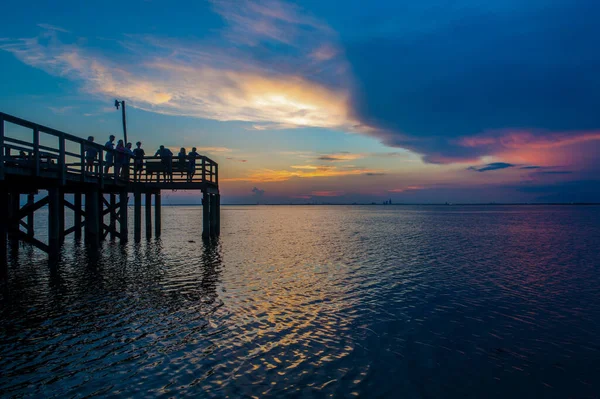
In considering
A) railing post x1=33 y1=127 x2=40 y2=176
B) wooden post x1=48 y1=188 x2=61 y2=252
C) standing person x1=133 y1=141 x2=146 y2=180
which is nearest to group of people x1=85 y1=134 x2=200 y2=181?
standing person x1=133 y1=141 x2=146 y2=180

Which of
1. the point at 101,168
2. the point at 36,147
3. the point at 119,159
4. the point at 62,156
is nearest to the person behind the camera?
the point at 36,147

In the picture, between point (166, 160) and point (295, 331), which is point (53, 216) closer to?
point (166, 160)

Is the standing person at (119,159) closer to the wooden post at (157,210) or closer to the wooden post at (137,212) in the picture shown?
the wooden post at (137,212)

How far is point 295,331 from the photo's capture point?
9625mm

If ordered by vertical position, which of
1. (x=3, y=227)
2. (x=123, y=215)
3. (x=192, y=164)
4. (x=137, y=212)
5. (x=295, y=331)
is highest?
(x=192, y=164)

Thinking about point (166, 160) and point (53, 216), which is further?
point (166, 160)

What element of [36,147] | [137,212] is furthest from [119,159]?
[36,147]

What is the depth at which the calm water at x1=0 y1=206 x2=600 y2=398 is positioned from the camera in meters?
6.95

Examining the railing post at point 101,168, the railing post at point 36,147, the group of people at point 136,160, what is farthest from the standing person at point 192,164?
the railing post at point 36,147

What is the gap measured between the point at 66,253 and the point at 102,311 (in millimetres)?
13520

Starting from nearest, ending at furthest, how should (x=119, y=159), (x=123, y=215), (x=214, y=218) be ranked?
(x=119, y=159), (x=123, y=215), (x=214, y=218)

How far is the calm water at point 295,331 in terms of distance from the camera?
6.95 metres

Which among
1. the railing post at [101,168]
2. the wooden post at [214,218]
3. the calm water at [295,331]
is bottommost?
the calm water at [295,331]

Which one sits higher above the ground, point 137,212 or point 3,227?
point 137,212
